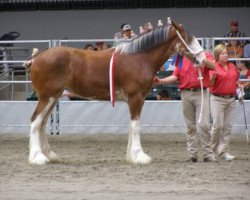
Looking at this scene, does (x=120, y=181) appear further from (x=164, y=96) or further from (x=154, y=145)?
(x=164, y=96)

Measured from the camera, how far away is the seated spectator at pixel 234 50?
54.2ft

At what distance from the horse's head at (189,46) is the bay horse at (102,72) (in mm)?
15

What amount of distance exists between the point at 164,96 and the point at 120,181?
707 centimetres

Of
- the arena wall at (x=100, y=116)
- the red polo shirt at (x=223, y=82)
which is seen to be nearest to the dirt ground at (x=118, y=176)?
the red polo shirt at (x=223, y=82)

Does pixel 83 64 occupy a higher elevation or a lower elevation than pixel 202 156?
higher

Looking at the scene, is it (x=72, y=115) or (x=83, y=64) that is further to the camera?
(x=72, y=115)

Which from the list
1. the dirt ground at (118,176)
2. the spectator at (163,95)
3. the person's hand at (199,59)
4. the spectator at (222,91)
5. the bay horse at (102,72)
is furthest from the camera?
the spectator at (163,95)

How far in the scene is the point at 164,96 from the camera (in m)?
17.1

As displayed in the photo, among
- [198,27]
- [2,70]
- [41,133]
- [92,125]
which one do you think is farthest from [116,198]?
[198,27]

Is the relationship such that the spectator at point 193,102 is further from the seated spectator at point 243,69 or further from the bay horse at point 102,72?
the seated spectator at point 243,69

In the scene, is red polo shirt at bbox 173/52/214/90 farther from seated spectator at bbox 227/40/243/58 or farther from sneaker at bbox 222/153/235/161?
seated spectator at bbox 227/40/243/58

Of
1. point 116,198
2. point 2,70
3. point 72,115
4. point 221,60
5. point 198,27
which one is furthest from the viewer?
point 198,27

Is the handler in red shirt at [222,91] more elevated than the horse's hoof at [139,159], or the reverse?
the handler in red shirt at [222,91]

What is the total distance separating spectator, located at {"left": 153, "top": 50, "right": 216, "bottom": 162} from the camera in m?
11.9
